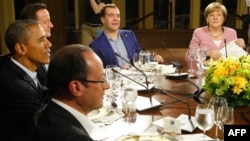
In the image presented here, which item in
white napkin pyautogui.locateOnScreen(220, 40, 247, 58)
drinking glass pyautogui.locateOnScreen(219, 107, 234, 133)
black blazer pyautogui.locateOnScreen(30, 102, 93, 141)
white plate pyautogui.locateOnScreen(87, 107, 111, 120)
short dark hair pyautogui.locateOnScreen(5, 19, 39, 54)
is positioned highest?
short dark hair pyautogui.locateOnScreen(5, 19, 39, 54)

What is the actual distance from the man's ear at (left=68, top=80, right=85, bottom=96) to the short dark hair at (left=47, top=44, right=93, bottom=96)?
0.01 m

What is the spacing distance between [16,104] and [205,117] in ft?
2.89

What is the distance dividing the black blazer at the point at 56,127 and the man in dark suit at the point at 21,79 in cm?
47

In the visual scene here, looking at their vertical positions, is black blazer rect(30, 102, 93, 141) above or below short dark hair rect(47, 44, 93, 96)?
below

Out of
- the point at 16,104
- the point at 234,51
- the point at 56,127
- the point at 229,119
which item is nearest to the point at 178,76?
the point at 234,51

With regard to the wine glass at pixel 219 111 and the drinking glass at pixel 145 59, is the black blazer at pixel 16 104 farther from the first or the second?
the drinking glass at pixel 145 59

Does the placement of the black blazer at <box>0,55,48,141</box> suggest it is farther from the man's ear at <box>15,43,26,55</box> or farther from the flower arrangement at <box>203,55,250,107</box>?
the flower arrangement at <box>203,55,250,107</box>

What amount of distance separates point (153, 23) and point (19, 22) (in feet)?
15.5

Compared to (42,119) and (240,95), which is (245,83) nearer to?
(240,95)

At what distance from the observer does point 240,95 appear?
191 cm

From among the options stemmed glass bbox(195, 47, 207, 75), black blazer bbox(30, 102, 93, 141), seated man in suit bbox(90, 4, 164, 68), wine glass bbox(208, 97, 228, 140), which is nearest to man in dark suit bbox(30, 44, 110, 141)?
black blazer bbox(30, 102, 93, 141)

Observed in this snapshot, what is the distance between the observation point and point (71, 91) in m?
1.31

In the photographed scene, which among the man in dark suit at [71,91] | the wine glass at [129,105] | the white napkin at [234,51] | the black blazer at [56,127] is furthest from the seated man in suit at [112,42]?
the black blazer at [56,127]

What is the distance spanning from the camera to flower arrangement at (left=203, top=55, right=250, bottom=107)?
1875 mm
